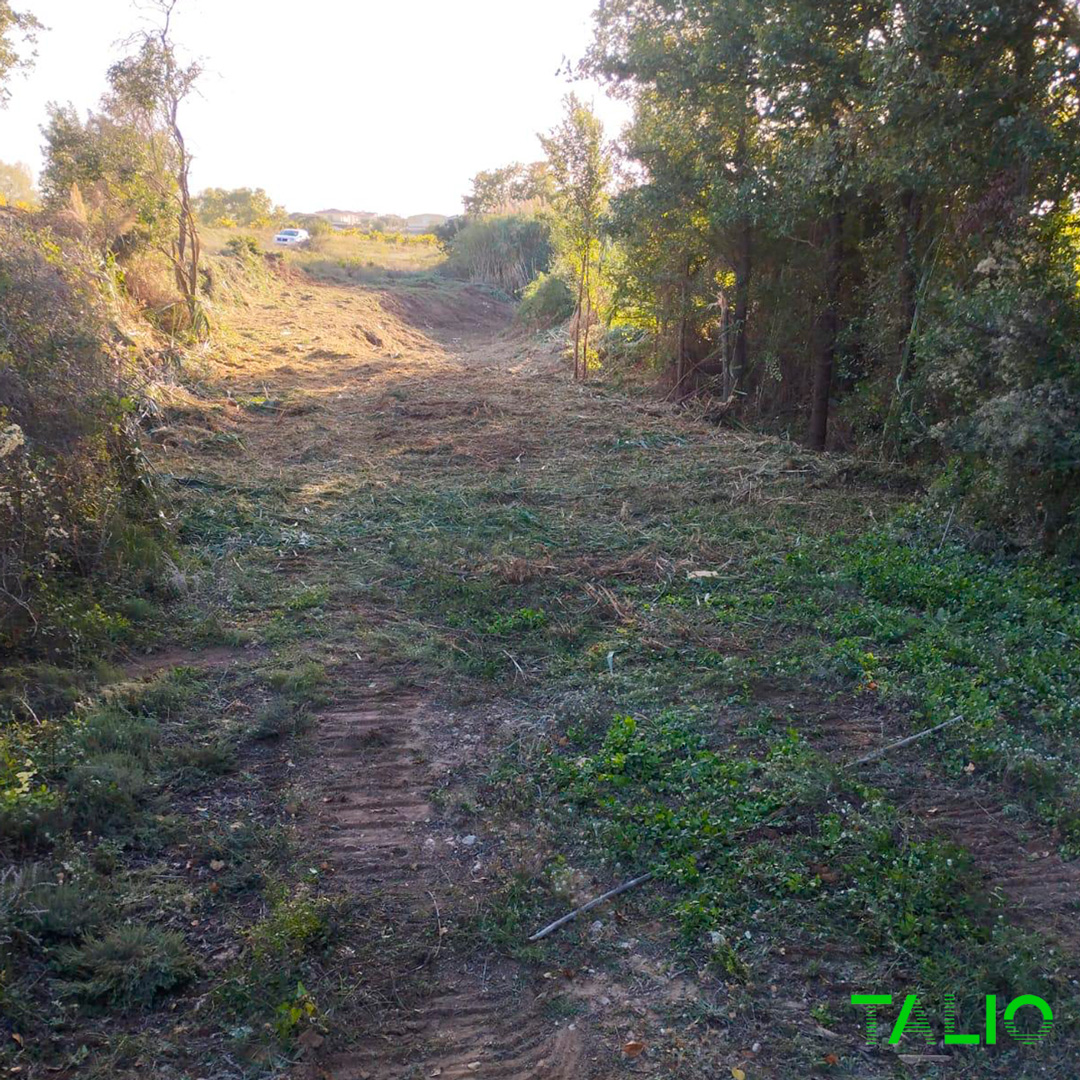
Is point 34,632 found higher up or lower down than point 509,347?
lower down

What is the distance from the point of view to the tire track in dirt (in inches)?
104

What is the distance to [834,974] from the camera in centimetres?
288

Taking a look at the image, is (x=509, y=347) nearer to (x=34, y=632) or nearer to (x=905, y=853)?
(x=34, y=632)

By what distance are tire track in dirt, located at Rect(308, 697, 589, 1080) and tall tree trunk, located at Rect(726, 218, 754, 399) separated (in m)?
9.17

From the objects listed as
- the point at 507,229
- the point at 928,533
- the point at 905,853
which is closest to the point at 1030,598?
the point at 928,533

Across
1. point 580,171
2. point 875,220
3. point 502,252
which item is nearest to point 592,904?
point 875,220

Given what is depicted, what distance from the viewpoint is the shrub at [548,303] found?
23.9m

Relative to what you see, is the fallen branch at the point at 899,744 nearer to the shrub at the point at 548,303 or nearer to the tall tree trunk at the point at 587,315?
the tall tree trunk at the point at 587,315

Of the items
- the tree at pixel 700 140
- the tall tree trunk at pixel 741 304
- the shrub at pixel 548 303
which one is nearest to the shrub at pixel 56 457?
the tree at pixel 700 140

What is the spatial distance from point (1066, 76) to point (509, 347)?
18.2 m

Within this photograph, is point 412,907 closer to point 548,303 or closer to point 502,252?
point 548,303

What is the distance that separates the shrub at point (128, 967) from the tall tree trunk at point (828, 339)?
941 centimetres

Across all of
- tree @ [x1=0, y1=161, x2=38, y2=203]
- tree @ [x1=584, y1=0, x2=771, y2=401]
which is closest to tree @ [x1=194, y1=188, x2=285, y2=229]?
tree @ [x1=0, y1=161, x2=38, y2=203]

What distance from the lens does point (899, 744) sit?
410 cm
